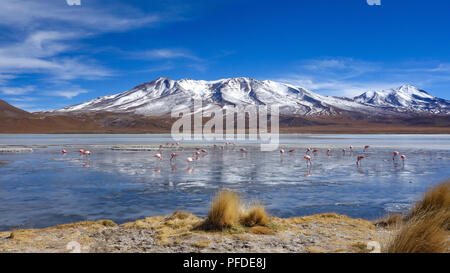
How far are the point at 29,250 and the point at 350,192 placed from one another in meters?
8.70

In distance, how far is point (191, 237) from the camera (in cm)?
605

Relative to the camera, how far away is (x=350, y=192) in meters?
10.8

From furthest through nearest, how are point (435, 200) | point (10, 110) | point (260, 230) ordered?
point (10, 110) < point (435, 200) < point (260, 230)

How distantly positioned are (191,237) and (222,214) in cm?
78

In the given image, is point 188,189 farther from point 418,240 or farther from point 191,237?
point 418,240

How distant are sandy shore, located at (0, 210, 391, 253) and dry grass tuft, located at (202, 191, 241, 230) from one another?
0.20m

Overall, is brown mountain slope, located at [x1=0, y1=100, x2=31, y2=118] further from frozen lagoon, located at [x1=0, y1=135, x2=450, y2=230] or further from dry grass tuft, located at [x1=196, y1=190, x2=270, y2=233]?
dry grass tuft, located at [x1=196, y1=190, x2=270, y2=233]

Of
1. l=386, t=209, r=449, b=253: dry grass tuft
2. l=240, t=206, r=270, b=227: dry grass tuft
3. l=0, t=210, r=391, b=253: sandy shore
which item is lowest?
l=0, t=210, r=391, b=253: sandy shore

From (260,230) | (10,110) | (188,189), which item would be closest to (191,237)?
(260,230)

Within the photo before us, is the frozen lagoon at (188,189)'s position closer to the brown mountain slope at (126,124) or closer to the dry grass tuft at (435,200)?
the dry grass tuft at (435,200)

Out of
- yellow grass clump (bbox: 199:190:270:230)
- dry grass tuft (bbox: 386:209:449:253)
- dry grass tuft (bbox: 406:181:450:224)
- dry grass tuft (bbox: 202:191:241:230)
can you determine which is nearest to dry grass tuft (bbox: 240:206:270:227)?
yellow grass clump (bbox: 199:190:270:230)

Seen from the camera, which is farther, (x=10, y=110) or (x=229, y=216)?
(x=10, y=110)

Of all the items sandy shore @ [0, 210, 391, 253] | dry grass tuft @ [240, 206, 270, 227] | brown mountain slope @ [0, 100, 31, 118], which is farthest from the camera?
brown mountain slope @ [0, 100, 31, 118]

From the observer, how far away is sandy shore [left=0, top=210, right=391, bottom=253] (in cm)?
546
